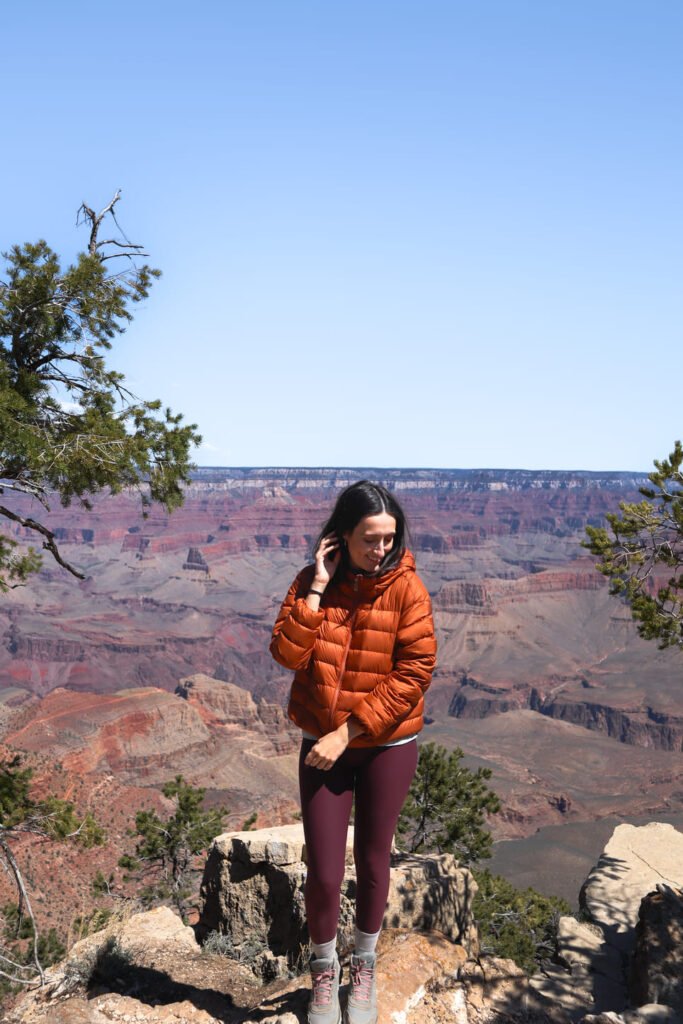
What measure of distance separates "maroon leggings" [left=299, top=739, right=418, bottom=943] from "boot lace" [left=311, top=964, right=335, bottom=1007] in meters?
0.15

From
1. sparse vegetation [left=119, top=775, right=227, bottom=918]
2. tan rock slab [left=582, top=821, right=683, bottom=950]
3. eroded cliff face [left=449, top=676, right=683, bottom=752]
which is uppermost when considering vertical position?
tan rock slab [left=582, top=821, right=683, bottom=950]

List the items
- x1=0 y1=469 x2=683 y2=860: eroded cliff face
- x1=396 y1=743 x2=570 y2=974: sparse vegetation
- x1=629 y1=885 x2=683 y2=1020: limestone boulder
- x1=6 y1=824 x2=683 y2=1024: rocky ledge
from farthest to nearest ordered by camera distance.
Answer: x1=0 y1=469 x2=683 y2=860: eroded cliff face < x1=396 y1=743 x2=570 y2=974: sparse vegetation < x1=629 y1=885 x2=683 y2=1020: limestone boulder < x1=6 y1=824 x2=683 y2=1024: rocky ledge

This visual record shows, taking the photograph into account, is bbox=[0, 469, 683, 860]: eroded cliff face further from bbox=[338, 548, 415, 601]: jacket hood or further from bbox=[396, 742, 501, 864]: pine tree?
bbox=[338, 548, 415, 601]: jacket hood

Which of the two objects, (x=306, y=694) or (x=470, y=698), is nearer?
(x=306, y=694)

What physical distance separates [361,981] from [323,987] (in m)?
0.19

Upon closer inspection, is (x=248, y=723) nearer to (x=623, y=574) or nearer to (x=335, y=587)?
(x=623, y=574)

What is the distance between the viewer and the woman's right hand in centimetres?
355

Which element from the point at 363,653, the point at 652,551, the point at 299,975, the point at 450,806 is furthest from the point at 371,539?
the point at 450,806

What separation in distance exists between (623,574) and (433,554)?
7069 inches

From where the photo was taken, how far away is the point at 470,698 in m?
103

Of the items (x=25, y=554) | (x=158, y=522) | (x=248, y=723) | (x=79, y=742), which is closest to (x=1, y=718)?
(x=79, y=742)

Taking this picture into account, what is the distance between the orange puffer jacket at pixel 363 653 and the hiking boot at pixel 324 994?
1.17 metres

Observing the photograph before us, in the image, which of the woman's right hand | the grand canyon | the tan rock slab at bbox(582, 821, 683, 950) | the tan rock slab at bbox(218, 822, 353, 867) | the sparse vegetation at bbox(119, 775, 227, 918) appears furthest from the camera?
the grand canyon

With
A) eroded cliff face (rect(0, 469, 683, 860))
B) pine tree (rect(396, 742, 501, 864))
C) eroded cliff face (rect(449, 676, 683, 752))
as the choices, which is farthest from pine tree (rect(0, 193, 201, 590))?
eroded cliff face (rect(449, 676, 683, 752))
